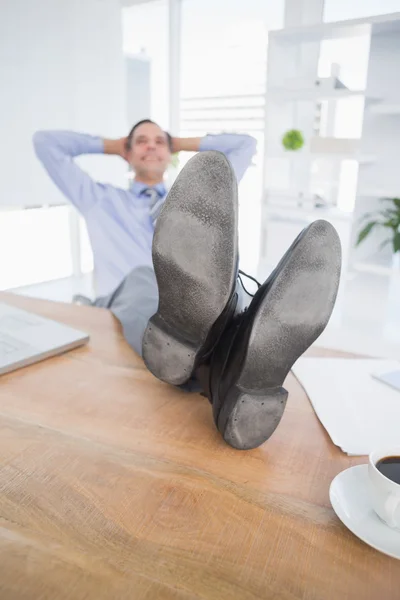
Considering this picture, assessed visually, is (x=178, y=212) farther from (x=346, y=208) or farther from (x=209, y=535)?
(x=346, y=208)

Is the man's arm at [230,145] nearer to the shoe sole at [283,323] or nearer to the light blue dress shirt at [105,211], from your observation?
the light blue dress shirt at [105,211]

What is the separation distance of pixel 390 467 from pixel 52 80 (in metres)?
3.03

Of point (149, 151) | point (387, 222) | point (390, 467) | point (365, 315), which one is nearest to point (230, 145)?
point (149, 151)

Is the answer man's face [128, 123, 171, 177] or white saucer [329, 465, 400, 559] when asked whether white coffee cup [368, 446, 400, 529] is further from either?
man's face [128, 123, 171, 177]

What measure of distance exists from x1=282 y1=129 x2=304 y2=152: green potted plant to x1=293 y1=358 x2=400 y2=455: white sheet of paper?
6.60 feet

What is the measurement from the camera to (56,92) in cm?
290

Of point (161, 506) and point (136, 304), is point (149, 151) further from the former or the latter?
point (161, 506)

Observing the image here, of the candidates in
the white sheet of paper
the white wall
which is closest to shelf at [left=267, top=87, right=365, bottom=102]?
the white wall

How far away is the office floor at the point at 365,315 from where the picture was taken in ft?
8.42

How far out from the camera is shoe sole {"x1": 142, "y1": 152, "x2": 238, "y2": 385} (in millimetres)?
521

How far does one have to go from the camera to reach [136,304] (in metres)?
0.89

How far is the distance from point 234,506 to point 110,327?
20.5 inches

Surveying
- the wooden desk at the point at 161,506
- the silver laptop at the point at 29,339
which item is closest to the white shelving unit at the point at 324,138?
the silver laptop at the point at 29,339

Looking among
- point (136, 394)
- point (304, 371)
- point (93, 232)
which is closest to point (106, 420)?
point (136, 394)
